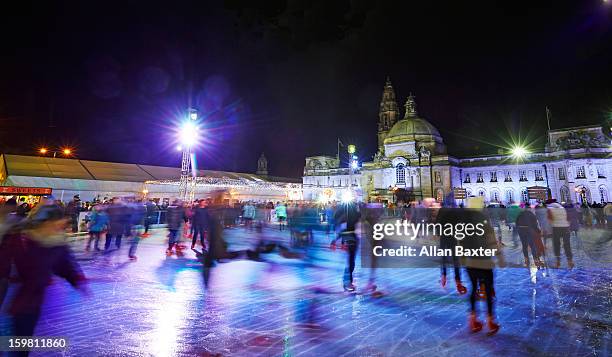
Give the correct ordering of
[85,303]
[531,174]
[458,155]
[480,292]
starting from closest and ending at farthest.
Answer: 1. [85,303]
2. [480,292]
3. [531,174]
4. [458,155]

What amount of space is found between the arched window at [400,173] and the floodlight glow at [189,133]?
43.0 m

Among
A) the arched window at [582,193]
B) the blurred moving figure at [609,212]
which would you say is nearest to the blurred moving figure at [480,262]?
the blurred moving figure at [609,212]

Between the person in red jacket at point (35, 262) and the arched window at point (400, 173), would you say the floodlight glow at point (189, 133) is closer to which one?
the person in red jacket at point (35, 262)

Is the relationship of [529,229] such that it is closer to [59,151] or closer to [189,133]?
[189,133]

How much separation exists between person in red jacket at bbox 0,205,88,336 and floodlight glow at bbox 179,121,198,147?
2008 cm

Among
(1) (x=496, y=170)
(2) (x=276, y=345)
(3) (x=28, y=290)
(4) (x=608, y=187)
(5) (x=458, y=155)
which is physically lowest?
(2) (x=276, y=345)

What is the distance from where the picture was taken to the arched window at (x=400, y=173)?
57.7 meters

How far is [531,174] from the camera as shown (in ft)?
171

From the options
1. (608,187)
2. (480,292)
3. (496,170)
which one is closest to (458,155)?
(496,170)

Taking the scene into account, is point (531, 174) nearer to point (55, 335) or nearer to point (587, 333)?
point (587, 333)

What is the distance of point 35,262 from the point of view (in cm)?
337

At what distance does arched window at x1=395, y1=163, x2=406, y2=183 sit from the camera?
57719 mm

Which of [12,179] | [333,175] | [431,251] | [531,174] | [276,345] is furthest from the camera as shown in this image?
[333,175]

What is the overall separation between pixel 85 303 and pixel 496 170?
2446 inches
